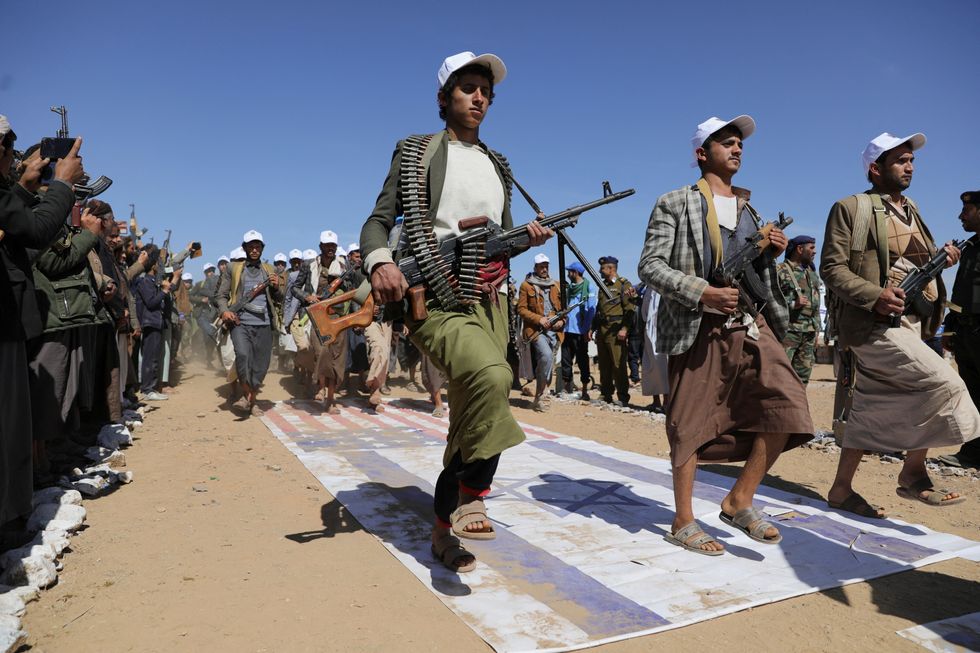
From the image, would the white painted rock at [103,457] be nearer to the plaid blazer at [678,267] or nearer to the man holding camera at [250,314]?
the man holding camera at [250,314]

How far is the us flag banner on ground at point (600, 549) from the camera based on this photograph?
285 cm

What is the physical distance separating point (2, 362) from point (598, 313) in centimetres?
954

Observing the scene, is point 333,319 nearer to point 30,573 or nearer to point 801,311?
point 30,573

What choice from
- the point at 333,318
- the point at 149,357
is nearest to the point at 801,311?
the point at 333,318

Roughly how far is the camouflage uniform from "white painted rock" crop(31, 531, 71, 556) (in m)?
8.18

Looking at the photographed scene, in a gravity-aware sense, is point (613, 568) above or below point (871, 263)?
below

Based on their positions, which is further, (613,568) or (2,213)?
(613,568)

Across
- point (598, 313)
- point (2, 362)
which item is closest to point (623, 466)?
point (2, 362)

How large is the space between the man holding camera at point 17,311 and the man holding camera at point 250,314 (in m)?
5.45

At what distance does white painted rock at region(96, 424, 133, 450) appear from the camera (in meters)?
6.03

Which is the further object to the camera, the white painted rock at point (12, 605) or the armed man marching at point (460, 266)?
the armed man marching at point (460, 266)

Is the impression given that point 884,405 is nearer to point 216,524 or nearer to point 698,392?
point 698,392

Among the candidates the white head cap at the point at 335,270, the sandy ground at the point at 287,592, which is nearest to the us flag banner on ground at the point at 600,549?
the sandy ground at the point at 287,592

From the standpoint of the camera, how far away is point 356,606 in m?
2.92
